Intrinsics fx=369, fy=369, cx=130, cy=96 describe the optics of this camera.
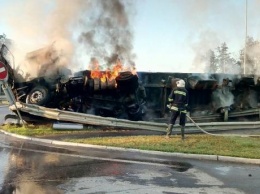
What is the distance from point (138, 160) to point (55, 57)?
751 centimetres

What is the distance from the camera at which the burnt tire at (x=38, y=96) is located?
14.5m

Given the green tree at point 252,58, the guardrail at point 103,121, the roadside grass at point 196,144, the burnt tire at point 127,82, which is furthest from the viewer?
Answer: the green tree at point 252,58

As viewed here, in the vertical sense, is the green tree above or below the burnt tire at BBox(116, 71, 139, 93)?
above

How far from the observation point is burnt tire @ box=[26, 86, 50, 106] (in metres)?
14.5

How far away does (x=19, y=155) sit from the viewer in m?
8.95

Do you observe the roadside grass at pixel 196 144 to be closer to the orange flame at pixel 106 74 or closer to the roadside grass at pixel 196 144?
the roadside grass at pixel 196 144

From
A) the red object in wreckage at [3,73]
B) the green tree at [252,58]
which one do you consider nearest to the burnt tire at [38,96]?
the red object in wreckage at [3,73]

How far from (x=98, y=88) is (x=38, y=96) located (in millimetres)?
2440

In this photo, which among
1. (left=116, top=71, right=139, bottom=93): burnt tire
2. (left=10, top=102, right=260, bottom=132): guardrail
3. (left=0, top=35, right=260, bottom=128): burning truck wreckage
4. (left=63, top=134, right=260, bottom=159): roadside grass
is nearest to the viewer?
(left=63, top=134, right=260, bottom=159): roadside grass

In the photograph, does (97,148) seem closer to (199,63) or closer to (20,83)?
(20,83)

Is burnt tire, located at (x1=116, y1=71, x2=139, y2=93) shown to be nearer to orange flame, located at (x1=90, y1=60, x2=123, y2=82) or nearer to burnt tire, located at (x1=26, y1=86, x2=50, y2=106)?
orange flame, located at (x1=90, y1=60, x2=123, y2=82)

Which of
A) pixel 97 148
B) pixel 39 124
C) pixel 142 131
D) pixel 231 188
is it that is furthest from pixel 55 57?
pixel 231 188

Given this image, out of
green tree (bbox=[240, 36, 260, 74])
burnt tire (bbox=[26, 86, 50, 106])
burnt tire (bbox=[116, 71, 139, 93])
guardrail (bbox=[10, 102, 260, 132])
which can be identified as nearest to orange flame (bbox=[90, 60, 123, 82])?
burnt tire (bbox=[116, 71, 139, 93])

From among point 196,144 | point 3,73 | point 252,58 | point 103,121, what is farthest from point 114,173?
point 252,58
